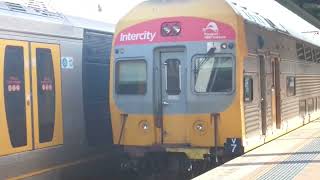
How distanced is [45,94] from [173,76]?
6.38 feet

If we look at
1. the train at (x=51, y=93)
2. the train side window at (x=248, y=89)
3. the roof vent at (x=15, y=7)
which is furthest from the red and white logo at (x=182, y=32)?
the roof vent at (x=15, y=7)

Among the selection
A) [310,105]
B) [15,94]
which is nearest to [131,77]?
[15,94]

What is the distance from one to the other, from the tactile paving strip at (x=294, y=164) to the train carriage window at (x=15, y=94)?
3.50 m

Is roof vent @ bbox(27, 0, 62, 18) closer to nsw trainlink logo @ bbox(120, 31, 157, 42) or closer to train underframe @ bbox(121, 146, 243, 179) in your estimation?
nsw trainlink logo @ bbox(120, 31, 157, 42)

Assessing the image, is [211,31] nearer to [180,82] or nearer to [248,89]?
[180,82]

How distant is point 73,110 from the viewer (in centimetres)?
1047

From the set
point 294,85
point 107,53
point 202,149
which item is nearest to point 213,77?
point 202,149

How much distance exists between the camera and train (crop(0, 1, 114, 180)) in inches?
346

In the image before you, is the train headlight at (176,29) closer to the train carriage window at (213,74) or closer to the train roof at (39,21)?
the train carriage window at (213,74)

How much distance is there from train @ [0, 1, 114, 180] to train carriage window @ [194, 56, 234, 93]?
7.08 feet

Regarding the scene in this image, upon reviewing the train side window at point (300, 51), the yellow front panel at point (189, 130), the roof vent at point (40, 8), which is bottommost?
the yellow front panel at point (189, 130)

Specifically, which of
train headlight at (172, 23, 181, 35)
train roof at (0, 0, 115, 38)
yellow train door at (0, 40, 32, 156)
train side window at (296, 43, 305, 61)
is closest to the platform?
train headlight at (172, 23, 181, 35)

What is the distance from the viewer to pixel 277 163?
8.24 metres

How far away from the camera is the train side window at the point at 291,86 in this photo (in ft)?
41.7
